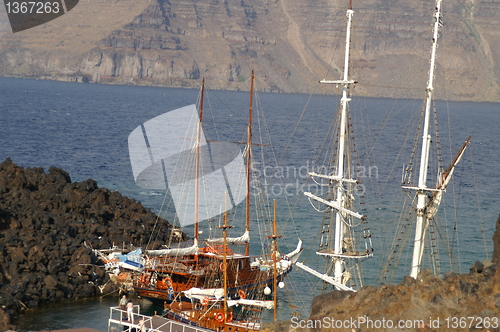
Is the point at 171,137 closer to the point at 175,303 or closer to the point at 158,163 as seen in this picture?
the point at 158,163

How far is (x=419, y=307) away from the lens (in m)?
26.1

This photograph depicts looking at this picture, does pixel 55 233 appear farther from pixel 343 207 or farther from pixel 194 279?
pixel 343 207

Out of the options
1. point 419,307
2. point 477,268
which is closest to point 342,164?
point 477,268

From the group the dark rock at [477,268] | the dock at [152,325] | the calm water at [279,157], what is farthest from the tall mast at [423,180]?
the dock at [152,325]

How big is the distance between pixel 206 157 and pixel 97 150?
19.3 m

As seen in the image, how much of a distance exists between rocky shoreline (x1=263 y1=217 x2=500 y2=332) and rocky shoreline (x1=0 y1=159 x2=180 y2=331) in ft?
50.3

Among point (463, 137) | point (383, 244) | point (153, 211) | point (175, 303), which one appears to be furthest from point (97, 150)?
point (463, 137)

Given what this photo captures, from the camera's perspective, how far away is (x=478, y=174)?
9912 cm

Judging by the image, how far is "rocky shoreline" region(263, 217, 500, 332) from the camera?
24.5 metres

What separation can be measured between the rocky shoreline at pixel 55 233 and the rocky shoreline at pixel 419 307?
15.3m

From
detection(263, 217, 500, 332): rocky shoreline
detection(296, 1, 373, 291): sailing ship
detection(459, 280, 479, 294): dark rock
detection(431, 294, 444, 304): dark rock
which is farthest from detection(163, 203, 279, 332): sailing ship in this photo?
detection(459, 280, 479, 294): dark rock

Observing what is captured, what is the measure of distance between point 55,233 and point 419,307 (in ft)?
95.5

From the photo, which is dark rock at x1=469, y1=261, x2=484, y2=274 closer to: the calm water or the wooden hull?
the calm water

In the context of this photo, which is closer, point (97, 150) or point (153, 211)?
point (153, 211)
